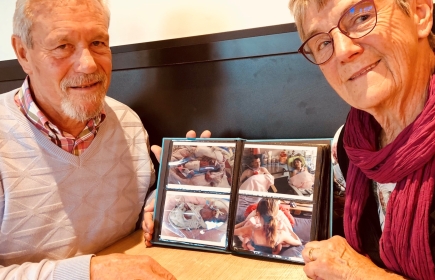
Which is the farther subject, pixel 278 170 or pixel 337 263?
pixel 278 170

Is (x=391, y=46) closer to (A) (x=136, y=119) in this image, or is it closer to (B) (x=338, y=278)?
(B) (x=338, y=278)

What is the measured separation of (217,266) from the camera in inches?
40.2

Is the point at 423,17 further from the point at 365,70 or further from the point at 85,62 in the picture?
the point at 85,62

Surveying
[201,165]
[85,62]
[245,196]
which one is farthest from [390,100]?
→ [85,62]

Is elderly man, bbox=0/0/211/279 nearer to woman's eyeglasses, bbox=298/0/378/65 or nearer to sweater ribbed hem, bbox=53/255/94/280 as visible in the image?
sweater ribbed hem, bbox=53/255/94/280

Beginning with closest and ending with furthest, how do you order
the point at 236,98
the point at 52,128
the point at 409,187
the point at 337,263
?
the point at 409,187 < the point at 337,263 < the point at 52,128 < the point at 236,98

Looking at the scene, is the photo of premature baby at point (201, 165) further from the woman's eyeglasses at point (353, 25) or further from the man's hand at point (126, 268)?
the woman's eyeglasses at point (353, 25)

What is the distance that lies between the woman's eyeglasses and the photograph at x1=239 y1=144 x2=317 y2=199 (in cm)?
31

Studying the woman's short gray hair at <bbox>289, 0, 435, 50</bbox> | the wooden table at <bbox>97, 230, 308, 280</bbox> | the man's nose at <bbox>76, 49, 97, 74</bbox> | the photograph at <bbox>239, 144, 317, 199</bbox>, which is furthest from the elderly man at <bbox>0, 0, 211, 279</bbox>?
the woman's short gray hair at <bbox>289, 0, 435, 50</bbox>

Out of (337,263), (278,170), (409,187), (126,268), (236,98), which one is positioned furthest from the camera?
(236,98)

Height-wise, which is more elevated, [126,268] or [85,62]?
[85,62]

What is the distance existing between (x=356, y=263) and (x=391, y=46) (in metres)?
0.48

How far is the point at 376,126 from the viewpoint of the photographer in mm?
874

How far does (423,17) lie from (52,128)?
3.48 feet
